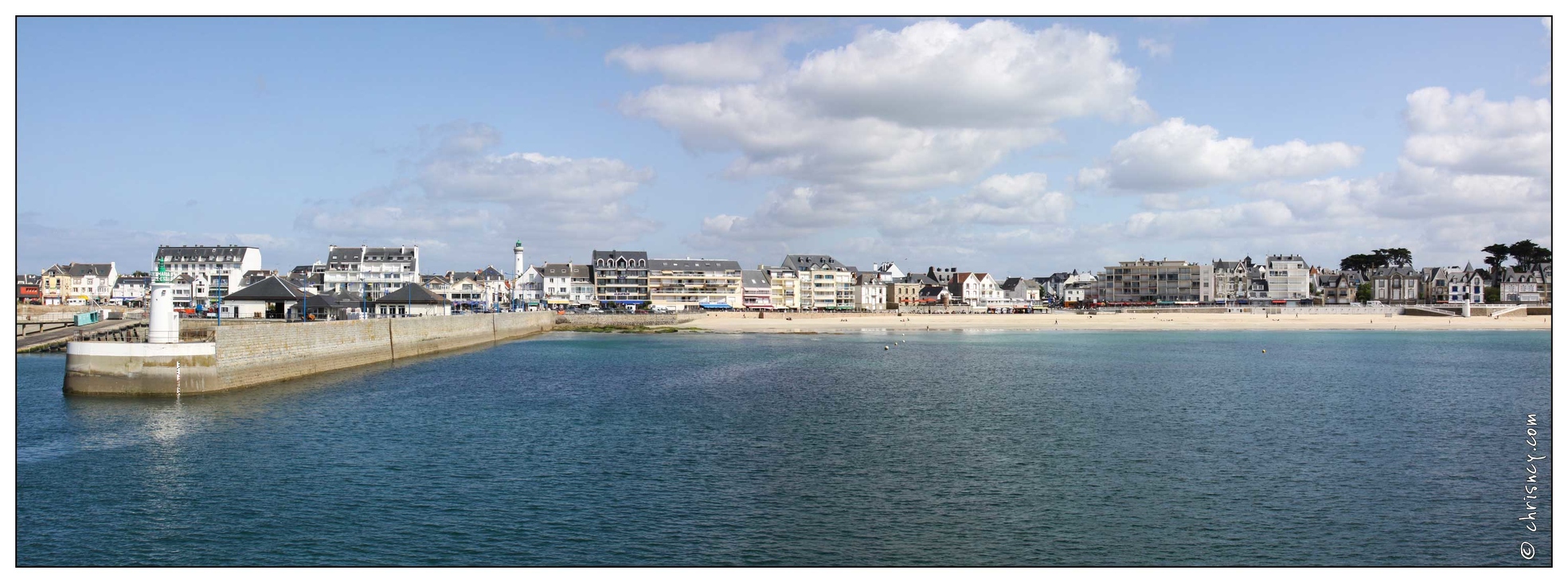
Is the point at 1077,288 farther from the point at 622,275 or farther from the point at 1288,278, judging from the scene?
the point at 622,275

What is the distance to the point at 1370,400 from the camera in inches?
1467

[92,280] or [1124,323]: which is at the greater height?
[92,280]

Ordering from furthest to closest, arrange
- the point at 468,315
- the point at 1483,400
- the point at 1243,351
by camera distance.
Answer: the point at 468,315
the point at 1243,351
the point at 1483,400

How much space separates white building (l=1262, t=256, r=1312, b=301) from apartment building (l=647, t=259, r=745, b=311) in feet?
309

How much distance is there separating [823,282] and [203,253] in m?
89.0

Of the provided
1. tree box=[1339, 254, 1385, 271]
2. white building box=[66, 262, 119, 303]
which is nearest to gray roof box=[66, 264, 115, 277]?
white building box=[66, 262, 119, 303]

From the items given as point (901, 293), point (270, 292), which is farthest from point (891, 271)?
point (270, 292)

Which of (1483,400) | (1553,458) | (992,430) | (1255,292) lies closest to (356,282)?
(992,430)

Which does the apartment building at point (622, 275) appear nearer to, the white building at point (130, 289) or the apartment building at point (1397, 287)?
the white building at point (130, 289)

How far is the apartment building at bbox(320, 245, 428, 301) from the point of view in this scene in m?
125

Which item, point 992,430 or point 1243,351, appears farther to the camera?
point 1243,351

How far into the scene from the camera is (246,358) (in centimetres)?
4072
